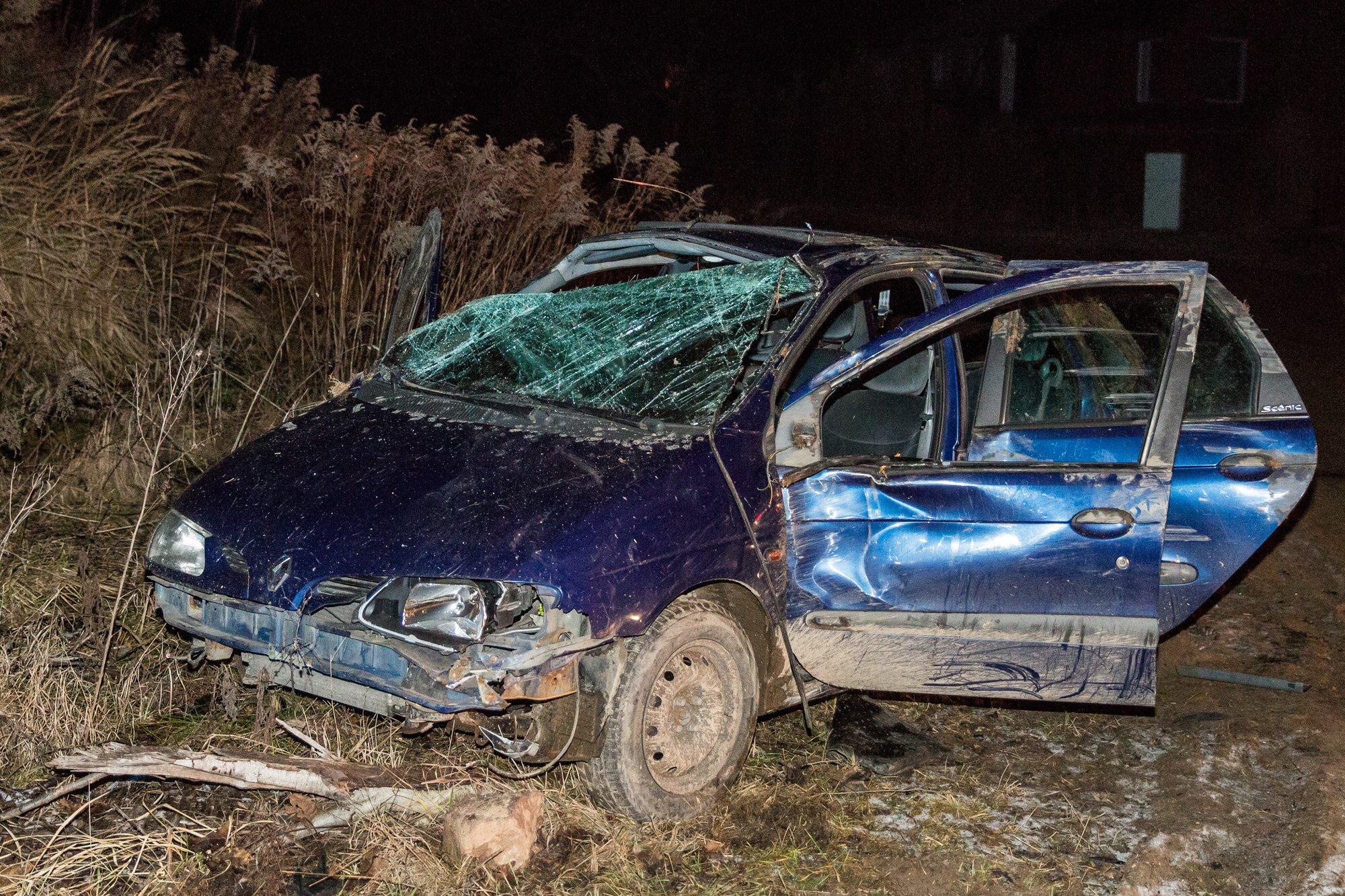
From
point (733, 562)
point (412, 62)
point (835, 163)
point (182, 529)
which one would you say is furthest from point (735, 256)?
point (835, 163)

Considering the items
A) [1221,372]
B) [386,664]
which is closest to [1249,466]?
[1221,372]

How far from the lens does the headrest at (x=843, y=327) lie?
203 inches

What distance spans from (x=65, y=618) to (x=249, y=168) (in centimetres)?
274

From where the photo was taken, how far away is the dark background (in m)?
19.9

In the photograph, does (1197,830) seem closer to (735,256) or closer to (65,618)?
(735,256)

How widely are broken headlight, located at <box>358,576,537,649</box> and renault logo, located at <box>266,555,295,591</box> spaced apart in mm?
248

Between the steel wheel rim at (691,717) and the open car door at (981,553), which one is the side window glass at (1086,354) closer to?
the open car door at (981,553)

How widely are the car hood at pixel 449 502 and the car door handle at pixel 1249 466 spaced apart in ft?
5.44

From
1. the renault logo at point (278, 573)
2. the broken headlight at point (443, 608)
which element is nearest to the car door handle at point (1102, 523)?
the broken headlight at point (443, 608)

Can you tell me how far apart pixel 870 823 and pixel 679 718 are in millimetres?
701

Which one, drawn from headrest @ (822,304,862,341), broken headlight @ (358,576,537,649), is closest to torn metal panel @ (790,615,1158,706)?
broken headlight @ (358,576,537,649)

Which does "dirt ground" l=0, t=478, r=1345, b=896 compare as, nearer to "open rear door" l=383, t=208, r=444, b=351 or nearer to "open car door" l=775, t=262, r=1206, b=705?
"open car door" l=775, t=262, r=1206, b=705

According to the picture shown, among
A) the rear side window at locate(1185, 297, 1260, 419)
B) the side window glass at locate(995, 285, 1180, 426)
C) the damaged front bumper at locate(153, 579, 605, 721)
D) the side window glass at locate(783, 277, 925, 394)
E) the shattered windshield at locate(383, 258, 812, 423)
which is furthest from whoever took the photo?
the side window glass at locate(783, 277, 925, 394)

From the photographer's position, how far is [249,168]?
6539 millimetres
